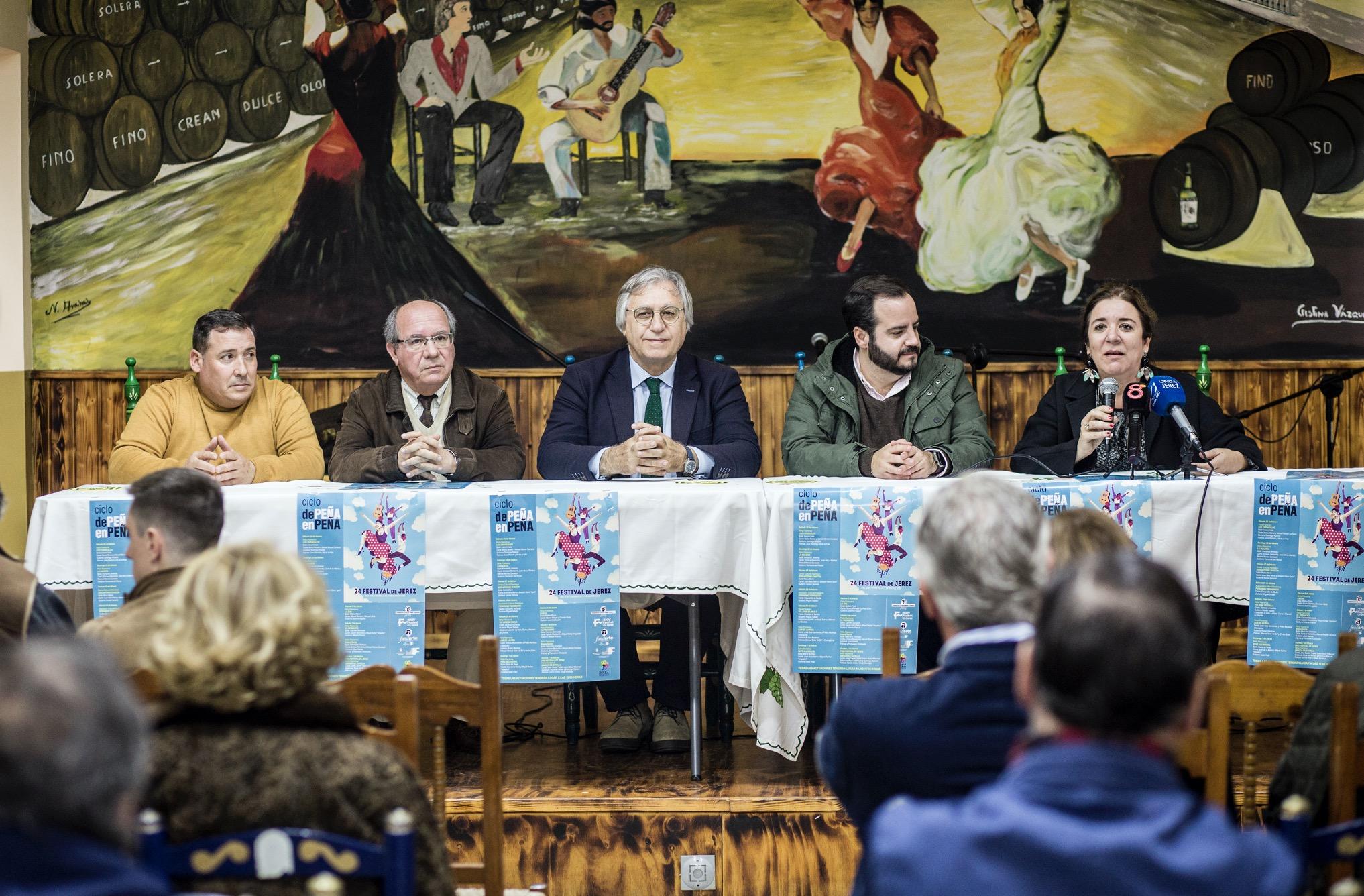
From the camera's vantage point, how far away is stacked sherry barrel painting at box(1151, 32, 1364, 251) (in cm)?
562

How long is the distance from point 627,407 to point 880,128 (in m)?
2.01

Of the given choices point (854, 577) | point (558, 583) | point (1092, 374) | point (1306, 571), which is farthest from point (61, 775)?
point (1092, 374)

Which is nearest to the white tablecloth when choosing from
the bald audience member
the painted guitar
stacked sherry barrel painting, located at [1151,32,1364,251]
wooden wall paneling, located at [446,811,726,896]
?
wooden wall paneling, located at [446,811,726,896]

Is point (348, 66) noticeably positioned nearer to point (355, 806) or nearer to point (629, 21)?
point (629, 21)

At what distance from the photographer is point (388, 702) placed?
7.20ft

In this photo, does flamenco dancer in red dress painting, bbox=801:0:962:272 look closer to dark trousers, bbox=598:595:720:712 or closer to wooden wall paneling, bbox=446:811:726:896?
dark trousers, bbox=598:595:720:712

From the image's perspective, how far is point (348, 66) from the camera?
5730mm

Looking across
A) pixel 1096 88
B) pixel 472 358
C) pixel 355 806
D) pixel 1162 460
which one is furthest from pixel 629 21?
pixel 355 806

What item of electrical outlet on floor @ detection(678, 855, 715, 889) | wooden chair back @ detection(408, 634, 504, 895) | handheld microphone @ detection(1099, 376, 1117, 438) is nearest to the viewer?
wooden chair back @ detection(408, 634, 504, 895)

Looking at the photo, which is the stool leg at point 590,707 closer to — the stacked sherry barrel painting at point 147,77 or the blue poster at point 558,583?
the blue poster at point 558,583

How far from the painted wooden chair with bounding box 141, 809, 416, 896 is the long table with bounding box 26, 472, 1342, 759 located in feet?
6.42

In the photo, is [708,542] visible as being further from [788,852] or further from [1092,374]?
[1092,374]

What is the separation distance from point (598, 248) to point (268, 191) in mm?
1384
